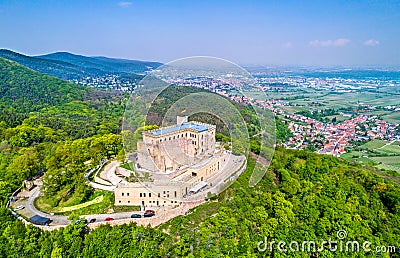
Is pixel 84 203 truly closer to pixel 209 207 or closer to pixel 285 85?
pixel 209 207

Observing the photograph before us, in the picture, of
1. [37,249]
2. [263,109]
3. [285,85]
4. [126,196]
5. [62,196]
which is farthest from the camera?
[285,85]

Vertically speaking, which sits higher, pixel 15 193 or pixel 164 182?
pixel 164 182

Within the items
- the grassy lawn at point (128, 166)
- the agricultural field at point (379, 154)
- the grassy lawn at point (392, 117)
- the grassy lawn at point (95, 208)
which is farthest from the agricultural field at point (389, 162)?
the grassy lawn at point (95, 208)

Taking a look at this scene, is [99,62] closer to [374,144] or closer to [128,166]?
[374,144]

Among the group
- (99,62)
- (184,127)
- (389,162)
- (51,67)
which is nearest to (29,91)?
(51,67)

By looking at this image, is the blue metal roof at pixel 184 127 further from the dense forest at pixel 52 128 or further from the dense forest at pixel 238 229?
the dense forest at pixel 52 128

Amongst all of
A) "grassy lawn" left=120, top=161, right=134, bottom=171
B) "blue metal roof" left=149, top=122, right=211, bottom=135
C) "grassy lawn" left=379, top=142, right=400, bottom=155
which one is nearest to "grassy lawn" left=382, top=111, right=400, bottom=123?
"grassy lawn" left=379, top=142, right=400, bottom=155

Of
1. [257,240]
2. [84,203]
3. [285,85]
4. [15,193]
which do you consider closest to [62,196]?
[84,203]

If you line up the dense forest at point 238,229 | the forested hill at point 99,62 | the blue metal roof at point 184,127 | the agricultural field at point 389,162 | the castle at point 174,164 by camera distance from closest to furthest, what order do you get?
the dense forest at point 238,229 → the castle at point 174,164 → the blue metal roof at point 184,127 → the agricultural field at point 389,162 → the forested hill at point 99,62
